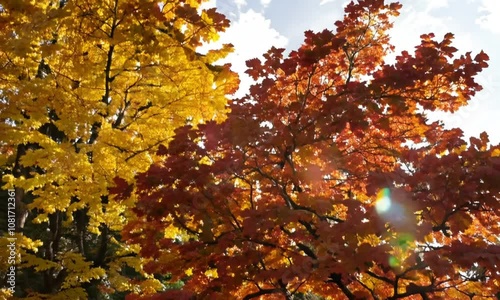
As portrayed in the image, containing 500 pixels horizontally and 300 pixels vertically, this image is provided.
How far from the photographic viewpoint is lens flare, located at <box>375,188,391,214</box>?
12.1ft

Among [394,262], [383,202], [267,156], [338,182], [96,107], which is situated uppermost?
[96,107]

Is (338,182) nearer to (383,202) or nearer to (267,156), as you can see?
(267,156)

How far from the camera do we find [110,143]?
6934mm

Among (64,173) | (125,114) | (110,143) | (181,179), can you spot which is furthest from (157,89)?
(181,179)

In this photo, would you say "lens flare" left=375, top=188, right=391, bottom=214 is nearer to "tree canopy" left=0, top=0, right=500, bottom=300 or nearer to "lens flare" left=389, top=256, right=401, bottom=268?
"tree canopy" left=0, top=0, right=500, bottom=300

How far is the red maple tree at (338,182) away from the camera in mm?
3789

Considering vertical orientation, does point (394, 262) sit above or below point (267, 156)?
below

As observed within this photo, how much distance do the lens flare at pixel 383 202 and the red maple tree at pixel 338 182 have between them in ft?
0.04

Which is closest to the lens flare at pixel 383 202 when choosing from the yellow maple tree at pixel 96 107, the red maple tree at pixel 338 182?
the red maple tree at pixel 338 182

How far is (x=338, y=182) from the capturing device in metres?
6.44

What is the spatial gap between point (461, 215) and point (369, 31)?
2.99 meters

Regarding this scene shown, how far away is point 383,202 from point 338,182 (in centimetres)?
265

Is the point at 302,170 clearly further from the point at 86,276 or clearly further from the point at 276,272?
the point at 86,276

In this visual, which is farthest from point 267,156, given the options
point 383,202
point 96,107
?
point 96,107
